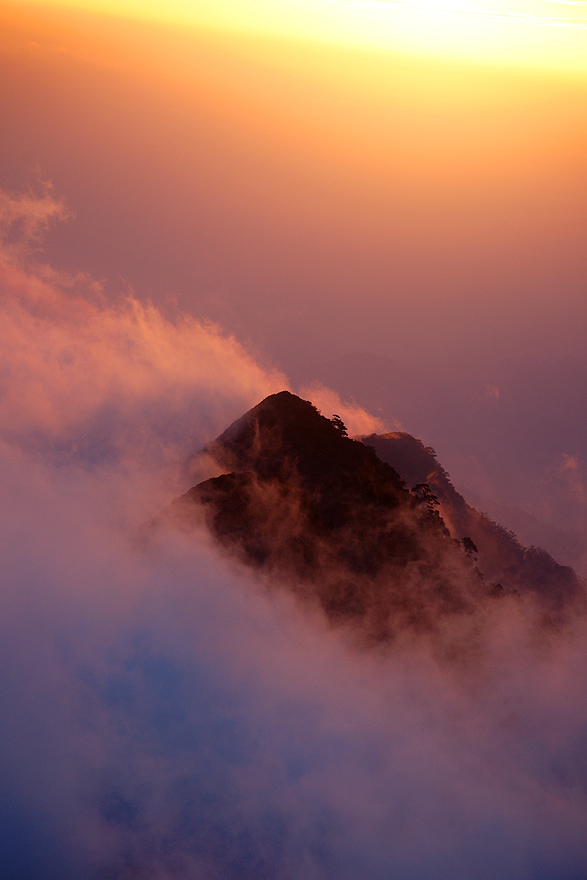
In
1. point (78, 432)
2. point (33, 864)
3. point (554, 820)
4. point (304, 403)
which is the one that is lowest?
point (33, 864)

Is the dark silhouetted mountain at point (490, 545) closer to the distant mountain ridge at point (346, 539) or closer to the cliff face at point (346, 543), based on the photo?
the distant mountain ridge at point (346, 539)

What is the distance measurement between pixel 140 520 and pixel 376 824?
22172mm

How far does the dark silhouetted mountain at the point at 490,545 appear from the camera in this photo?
4000 cm

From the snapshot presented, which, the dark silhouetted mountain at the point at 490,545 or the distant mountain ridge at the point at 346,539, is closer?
the distant mountain ridge at the point at 346,539

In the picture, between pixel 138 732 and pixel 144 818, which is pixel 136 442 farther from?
pixel 144 818

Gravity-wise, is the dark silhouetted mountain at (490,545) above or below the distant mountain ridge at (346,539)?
above

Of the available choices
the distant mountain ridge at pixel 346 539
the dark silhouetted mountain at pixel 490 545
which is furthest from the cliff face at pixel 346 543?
the dark silhouetted mountain at pixel 490 545

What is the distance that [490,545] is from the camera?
4256 centimetres

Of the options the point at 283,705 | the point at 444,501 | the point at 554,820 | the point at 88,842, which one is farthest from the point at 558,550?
the point at 88,842

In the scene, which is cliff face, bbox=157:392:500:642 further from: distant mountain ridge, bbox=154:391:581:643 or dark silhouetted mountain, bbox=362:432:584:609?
dark silhouetted mountain, bbox=362:432:584:609

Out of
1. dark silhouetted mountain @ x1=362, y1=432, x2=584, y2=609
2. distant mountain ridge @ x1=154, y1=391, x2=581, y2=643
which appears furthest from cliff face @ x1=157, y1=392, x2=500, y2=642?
dark silhouetted mountain @ x1=362, y1=432, x2=584, y2=609

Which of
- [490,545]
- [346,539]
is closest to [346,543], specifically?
[346,539]

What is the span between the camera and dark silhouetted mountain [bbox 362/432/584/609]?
1575 inches

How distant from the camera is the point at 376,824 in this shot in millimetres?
28969
